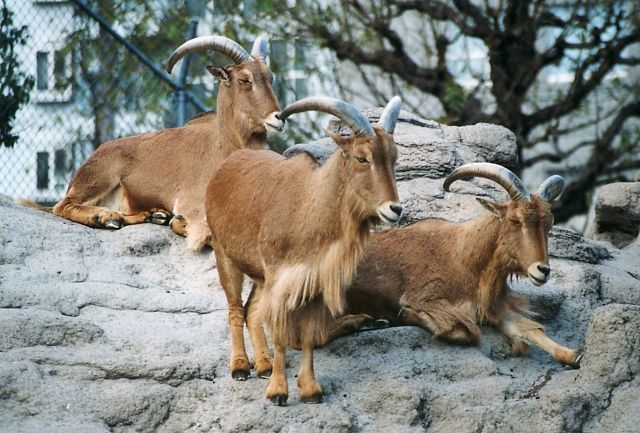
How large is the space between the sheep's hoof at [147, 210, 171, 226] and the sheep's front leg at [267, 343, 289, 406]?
3277 mm

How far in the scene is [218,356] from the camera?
786 centimetres

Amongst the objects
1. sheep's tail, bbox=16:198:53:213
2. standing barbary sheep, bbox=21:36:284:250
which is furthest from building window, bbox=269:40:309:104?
sheep's tail, bbox=16:198:53:213

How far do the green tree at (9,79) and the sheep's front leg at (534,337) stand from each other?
18.1 feet

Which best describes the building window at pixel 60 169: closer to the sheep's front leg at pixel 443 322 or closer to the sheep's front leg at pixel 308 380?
the sheep's front leg at pixel 443 322

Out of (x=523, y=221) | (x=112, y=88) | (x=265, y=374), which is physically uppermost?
(x=112, y=88)

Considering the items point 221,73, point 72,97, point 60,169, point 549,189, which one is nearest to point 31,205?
point 60,169

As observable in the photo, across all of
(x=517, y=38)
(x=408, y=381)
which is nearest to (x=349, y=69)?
(x=517, y=38)

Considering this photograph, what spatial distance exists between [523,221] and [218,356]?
2.41m

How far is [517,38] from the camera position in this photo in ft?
52.5

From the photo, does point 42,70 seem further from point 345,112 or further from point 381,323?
point 345,112

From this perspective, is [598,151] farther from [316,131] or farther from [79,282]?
[79,282]

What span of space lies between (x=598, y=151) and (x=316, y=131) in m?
4.00

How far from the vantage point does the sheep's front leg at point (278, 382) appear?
7.18 metres

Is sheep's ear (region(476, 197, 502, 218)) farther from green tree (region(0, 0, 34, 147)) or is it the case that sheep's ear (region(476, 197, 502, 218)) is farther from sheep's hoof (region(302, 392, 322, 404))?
green tree (region(0, 0, 34, 147))
